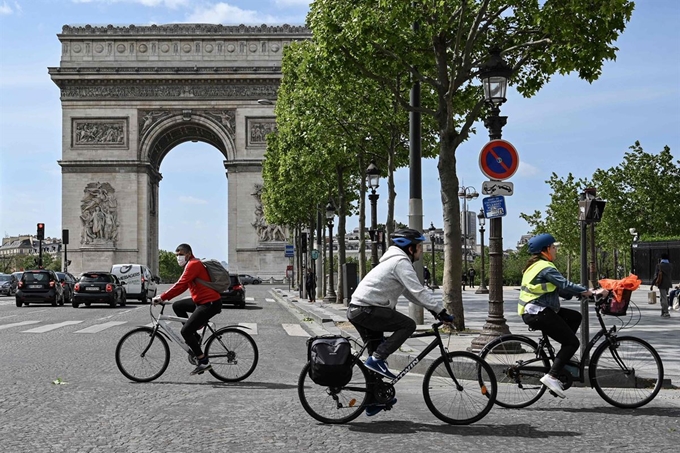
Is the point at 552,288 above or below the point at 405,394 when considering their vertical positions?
above

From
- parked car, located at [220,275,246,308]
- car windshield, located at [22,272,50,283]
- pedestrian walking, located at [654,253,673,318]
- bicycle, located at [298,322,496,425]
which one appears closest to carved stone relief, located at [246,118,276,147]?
car windshield, located at [22,272,50,283]

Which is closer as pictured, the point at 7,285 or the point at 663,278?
the point at 663,278

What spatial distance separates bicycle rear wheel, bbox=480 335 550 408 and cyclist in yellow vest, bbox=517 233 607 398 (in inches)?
5.0

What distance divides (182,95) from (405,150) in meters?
38.6

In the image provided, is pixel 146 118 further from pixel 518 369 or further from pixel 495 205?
pixel 518 369

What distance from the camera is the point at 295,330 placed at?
65.2 feet

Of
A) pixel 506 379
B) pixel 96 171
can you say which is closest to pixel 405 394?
pixel 506 379

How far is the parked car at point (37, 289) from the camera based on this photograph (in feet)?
111

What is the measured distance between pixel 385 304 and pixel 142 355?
385 cm

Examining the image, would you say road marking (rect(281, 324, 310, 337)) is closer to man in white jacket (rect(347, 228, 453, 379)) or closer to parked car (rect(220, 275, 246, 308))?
parked car (rect(220, 275, 246, 308))

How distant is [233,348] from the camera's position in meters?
10.4

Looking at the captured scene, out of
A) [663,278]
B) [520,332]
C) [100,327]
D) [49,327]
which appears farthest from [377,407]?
[663,278]

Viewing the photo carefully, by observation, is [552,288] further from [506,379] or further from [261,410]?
[261,410]

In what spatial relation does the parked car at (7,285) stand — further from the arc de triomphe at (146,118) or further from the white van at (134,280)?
the white van at (134,280)
